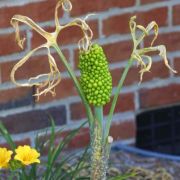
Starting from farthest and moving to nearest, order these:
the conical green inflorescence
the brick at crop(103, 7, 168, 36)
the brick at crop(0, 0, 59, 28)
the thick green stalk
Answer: the brick at crop(103, 7, 168, 36) → the brick at crop(0, 0, 59, 28) → the thick green stalk → the conical green inflorescence

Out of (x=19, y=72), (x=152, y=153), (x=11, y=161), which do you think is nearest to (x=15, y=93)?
(x=19, y=72)

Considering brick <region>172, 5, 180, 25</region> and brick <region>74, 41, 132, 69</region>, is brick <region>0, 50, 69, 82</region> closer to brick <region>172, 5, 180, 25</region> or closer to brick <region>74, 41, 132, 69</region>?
brick <region>74, 41, 132, 69</region>

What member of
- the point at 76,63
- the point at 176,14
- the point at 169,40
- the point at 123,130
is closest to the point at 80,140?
the point at 123,130

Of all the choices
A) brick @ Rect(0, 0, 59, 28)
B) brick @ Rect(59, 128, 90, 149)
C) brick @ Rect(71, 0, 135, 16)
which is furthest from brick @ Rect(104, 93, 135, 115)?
brick @ Rect(0, 0, 59, 28)

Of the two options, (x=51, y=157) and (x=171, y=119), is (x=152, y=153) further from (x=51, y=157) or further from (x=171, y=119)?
(x=51, y=157)

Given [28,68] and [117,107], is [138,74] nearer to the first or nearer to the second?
[117,107]

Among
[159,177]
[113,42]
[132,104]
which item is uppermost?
[113,42]
